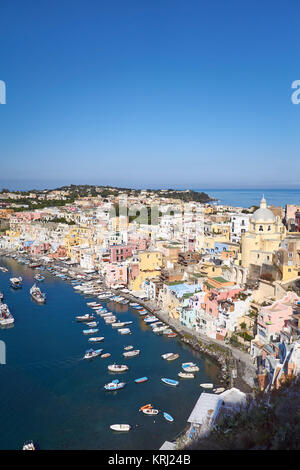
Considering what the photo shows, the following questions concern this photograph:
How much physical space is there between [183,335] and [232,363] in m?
2.83

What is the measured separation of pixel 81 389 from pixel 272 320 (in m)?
6.05

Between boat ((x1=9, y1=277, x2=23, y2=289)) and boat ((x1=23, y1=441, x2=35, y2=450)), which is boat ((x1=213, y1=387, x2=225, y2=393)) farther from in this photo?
boat ((x1=9, y1=277, x2=23, y2=289))

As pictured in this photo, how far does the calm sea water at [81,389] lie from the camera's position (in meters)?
8.56

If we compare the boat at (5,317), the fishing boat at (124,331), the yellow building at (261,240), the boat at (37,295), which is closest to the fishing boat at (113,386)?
the fishing boat at (124,331)

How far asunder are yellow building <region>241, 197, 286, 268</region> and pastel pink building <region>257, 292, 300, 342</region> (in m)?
3.94

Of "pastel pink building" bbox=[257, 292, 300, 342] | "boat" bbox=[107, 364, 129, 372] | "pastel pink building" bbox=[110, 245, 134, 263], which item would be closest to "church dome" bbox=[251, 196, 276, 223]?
"pastel pink building" bbox=[257, 292, 300, 342]

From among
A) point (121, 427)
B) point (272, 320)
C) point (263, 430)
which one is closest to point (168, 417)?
point (121, 427)

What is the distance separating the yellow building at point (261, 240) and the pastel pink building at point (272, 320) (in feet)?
12.9

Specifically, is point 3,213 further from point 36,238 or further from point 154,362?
point 154,362

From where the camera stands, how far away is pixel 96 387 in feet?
34.4

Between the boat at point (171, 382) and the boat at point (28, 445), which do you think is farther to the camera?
the boat at point (171, 382)

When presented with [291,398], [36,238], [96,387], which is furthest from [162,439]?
[36,238]

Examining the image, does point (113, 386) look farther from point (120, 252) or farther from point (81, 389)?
point (120, 252)

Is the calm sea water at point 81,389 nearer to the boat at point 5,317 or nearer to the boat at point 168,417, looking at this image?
the boat at point 168,417
